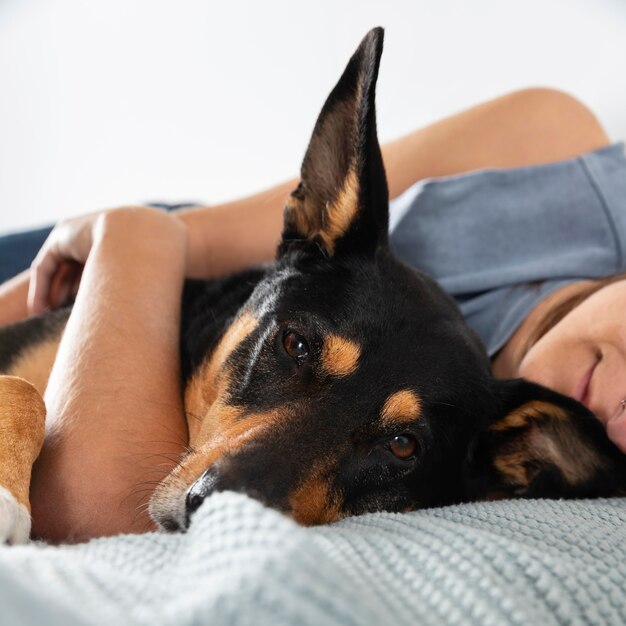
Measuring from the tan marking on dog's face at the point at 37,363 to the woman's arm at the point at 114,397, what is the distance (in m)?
0.22

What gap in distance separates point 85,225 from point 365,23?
7.42 feet

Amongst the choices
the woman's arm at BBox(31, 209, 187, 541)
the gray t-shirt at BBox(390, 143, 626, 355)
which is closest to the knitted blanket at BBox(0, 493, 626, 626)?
the woman's arm at BBox(31, 209, 187, 541)

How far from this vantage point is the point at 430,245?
7.86 ft

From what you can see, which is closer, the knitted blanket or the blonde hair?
the knitted blanket

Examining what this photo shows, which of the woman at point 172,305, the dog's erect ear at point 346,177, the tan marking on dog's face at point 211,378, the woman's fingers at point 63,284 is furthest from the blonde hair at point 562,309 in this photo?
the woman's fingers at point 63,284

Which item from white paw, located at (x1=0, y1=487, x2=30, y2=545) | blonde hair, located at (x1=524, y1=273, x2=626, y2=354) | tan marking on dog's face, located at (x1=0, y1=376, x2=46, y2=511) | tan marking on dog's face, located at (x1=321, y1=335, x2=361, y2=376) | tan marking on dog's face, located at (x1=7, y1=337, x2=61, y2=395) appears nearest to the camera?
white paw, located at (x1=0, y1=487, x2=30, y2=545)

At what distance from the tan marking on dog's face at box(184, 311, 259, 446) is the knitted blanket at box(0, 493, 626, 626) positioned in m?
0.57

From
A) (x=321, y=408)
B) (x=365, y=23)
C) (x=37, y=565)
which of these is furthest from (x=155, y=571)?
(x=365, y=23)

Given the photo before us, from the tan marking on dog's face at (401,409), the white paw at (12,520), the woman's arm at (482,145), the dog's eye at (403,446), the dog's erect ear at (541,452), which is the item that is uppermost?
the woman's arm at (482,145)

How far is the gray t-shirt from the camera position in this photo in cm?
233

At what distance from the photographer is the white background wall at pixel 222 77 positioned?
3293 millimetres

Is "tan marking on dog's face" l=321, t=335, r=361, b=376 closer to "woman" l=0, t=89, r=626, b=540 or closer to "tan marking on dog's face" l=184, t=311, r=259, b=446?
"tan marking on dog's face" l=184, t=311, r=259, b=446

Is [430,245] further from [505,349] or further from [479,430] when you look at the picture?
[479,430]

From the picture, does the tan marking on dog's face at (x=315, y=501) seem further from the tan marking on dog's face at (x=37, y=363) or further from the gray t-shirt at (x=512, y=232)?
the gray t-shirt at (x=512, y=232)
